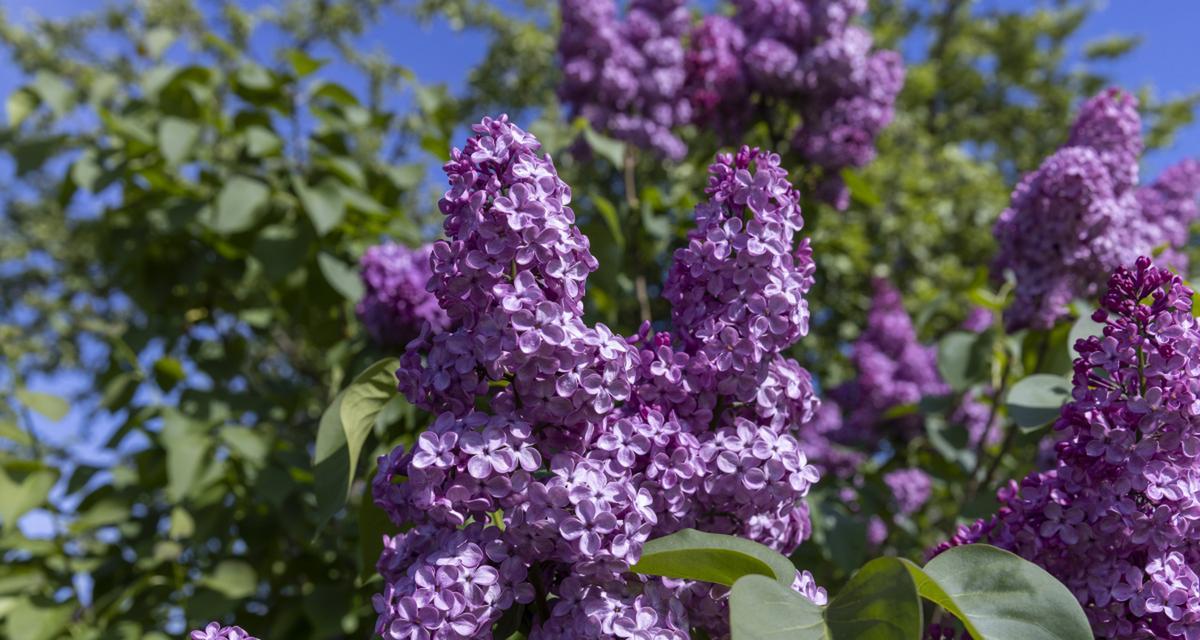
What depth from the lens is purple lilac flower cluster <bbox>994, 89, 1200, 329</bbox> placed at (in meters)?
2.03

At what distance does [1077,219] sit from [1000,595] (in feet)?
4.28

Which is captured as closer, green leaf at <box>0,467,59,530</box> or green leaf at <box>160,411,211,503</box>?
green leaf at <box>160,411,211,503</box>

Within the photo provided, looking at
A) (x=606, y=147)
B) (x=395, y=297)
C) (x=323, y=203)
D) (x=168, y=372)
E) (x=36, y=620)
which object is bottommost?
(x=36, y=620)

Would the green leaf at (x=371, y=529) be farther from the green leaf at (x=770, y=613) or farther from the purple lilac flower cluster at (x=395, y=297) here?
the purple lilac flower cluster at (x=395, y=297)

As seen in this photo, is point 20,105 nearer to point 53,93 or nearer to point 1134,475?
point 53,93

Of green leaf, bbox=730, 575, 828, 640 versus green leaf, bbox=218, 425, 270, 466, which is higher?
green leaf, bbox=730, 575, 828, 640

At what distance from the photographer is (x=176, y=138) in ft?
9.56

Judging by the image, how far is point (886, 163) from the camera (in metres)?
6.36

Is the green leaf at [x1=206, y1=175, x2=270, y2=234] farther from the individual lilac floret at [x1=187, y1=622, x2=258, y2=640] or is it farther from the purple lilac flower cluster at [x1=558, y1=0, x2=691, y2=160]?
the individual lilac floret at [x1=187, y1=622, x2=258, y2=640]

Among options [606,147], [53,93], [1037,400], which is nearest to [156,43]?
[53,93]

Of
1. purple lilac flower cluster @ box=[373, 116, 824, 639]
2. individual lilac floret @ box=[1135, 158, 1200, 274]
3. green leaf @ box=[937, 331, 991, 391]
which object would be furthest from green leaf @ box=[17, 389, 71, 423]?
individual lilac floret @ box=[1135, 158, 1200, 274]

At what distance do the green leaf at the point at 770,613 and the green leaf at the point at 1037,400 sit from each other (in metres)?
0.71

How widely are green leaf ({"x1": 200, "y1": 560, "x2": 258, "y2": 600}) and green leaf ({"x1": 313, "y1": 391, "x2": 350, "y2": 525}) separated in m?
1.44

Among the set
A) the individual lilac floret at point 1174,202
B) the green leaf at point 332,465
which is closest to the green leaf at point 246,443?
the green leaf at point 332,465
